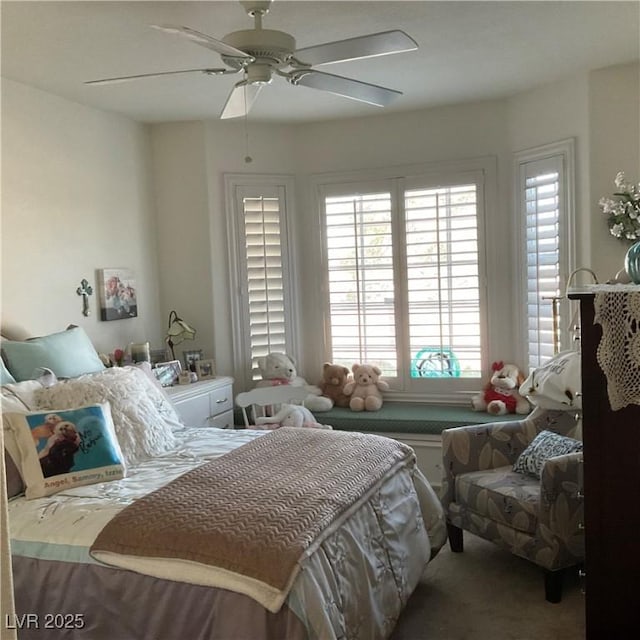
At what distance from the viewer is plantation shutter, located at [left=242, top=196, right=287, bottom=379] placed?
463 cm

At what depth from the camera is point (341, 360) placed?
4762mm

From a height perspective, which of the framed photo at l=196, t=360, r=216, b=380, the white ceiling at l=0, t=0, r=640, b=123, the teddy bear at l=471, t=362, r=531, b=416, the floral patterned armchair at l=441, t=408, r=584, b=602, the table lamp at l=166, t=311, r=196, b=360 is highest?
the white ceiling at l=0, t=0, r=640, b=123

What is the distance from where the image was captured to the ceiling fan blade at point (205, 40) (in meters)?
1.89

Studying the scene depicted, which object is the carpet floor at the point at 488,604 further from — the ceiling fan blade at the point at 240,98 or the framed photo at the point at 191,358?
the ceiling fan blade at the point at 240,98

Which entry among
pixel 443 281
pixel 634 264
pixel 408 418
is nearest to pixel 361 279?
pixel 443 281

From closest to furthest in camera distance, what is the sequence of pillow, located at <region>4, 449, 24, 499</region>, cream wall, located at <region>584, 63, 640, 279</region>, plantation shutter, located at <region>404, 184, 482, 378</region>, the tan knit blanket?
the tan knit blanket < pillow, located at <region>4, 449, 24, 499</region> < cream wall, located at <region>584, 63, 640, 279</region> < plantation shutter, located at <region>404, 184, 482, 378</region>

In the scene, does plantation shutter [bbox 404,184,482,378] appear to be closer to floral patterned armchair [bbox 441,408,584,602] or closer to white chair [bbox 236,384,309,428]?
white chair [bbox 236,384,309,428]

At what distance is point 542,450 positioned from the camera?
297 centimetres

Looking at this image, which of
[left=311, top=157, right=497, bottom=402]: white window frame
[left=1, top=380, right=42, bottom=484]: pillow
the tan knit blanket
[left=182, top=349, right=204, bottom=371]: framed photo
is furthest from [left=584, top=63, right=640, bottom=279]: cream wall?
[left=1, top=380, right=42, bottom=484]: pillow

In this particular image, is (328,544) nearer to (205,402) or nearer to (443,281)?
(205,402)

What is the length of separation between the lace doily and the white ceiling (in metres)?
1.47

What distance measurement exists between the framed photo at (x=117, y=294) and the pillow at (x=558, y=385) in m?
2.57

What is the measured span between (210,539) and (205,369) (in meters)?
2.49

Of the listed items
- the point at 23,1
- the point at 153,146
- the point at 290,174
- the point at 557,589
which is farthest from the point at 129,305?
the point at 557,589
